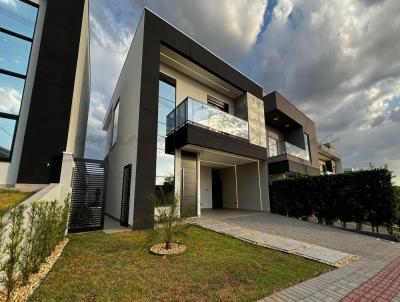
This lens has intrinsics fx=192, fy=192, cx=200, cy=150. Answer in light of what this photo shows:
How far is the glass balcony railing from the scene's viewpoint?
9445mm

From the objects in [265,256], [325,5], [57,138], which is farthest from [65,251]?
[325,5]

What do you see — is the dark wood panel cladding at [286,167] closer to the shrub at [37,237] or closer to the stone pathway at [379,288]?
the stone pathway at [379,288]

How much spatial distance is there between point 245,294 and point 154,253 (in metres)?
2.61

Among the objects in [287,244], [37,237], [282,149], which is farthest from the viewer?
[282,149]

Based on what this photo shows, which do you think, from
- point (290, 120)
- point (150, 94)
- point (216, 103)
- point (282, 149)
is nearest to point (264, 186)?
point (282, 149)

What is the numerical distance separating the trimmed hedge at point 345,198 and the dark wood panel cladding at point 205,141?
11.7 ft

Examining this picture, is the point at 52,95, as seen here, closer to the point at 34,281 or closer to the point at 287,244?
the point at 34,281

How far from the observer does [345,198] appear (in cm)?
921

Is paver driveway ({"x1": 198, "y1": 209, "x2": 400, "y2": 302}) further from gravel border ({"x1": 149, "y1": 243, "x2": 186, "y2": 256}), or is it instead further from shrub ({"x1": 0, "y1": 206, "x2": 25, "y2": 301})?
shrub ({"x1": 0, "y1": 206, "x2": 25, "y2": 301})

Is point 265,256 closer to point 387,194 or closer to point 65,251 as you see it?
point 65,251

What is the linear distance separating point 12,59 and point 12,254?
26.7 feet

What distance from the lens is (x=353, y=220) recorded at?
8781 millimetres

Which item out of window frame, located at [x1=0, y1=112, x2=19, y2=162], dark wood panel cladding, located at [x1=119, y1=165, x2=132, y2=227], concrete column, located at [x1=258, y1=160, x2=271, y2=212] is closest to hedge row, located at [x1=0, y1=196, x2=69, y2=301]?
dark wood panel cladding, located at [x1=119, y1=165, x2=132, y2=227]

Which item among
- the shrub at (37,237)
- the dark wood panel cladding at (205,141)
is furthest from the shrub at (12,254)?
the dark wood panel cladding at (205,141)
